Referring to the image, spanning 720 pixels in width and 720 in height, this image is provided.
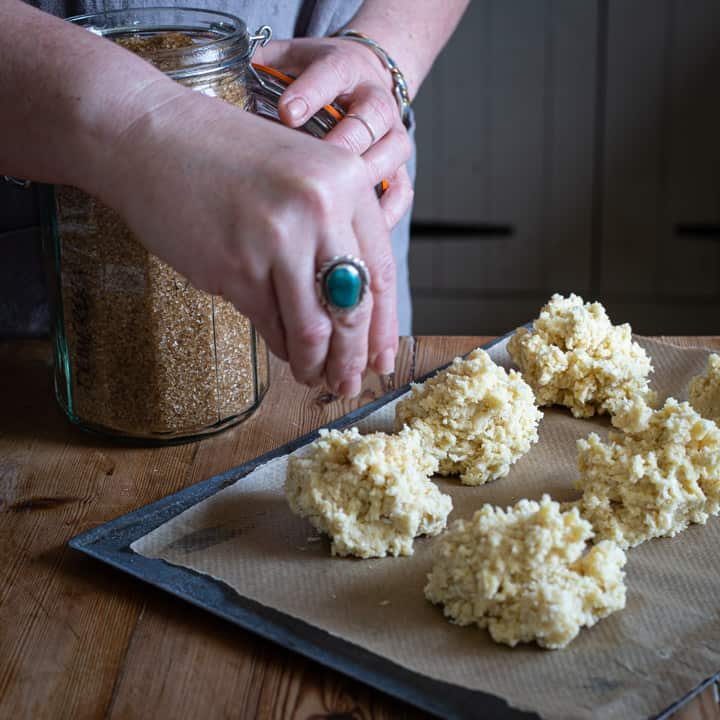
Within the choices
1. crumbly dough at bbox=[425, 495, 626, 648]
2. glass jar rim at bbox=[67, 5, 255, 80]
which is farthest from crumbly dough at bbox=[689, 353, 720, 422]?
glass jar rim at bbox=[67, 5, 255, 80]

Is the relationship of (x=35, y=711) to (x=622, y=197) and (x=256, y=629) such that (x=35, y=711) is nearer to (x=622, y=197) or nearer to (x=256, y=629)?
(x=256, y=629)

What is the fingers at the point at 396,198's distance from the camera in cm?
101

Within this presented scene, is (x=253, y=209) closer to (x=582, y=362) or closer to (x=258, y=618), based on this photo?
(x=258, y=618)

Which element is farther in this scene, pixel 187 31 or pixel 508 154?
pixel 508 154

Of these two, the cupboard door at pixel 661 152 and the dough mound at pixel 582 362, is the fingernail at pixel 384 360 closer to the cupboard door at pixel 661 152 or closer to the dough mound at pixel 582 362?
the dough mound at pixel 582 362

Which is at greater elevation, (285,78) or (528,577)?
(285,78)

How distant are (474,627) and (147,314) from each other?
0.40m

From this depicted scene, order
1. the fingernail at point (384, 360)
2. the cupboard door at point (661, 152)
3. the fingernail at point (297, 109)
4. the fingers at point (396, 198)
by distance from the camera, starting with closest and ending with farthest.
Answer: the fingernail at point (384, 360), the fingernail at point (297, 109), the fingers at point (396, 198), the cupboard door at point (661, 152)

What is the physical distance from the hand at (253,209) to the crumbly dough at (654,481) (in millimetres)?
241

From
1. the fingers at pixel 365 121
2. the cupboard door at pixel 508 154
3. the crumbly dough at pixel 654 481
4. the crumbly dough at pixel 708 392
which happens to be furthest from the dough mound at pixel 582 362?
the cupboard door at pixel 508 154

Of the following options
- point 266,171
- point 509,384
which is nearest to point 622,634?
point 509,384

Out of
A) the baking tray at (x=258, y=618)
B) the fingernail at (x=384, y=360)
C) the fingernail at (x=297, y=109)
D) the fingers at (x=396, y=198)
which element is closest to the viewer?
the baking tray at (x=258, y=618)

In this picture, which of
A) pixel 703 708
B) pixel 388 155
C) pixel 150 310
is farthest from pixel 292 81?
pixel 703 708

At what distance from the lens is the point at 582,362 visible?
102 centimetres
